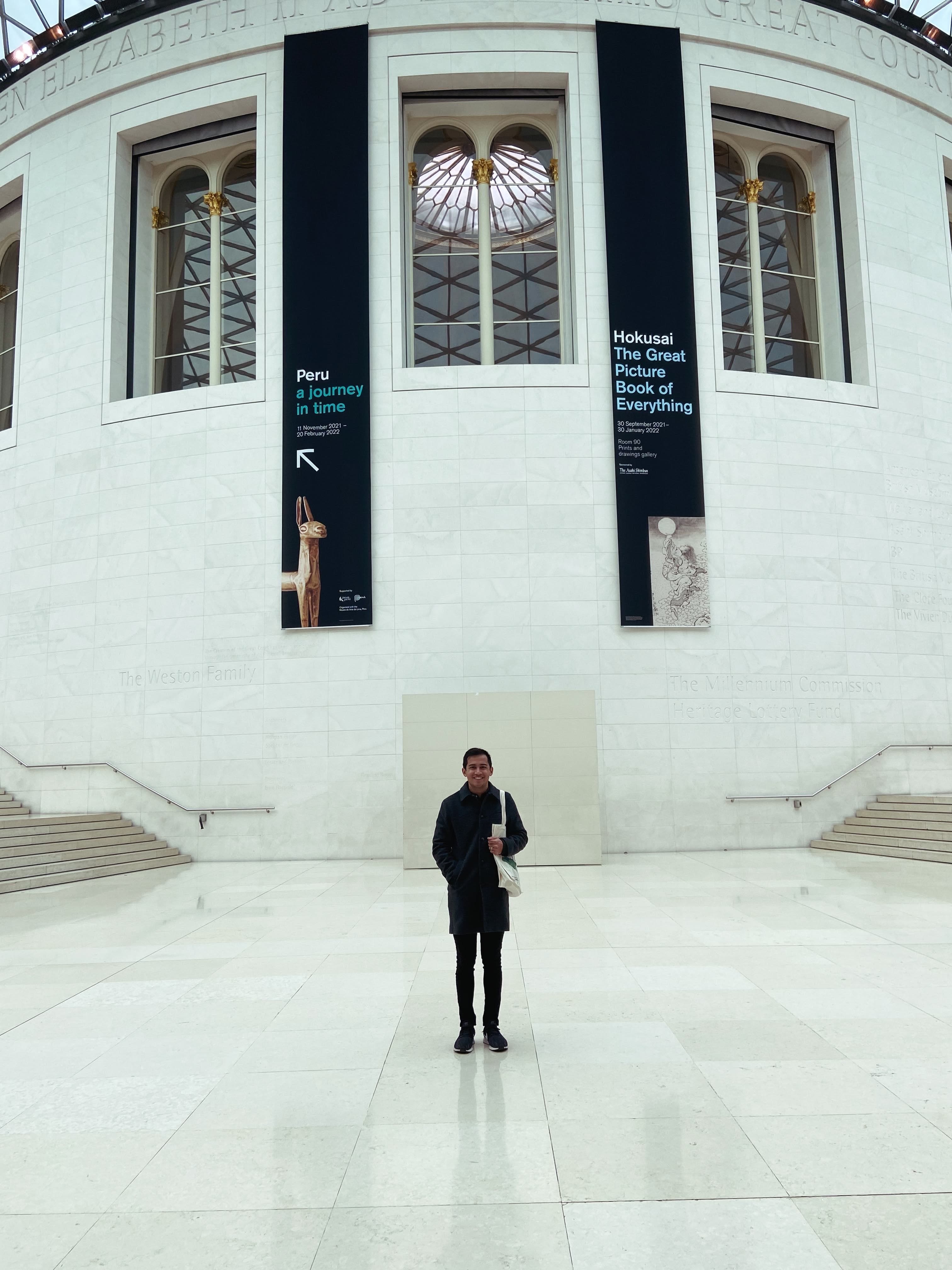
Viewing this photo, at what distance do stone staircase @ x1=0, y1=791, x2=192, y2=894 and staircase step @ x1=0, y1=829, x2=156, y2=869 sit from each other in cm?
1

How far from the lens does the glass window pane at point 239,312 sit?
92.7ft

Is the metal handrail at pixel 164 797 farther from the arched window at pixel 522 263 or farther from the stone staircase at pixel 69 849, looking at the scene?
the arched window at pixel 522 263

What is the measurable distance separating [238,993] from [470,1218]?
4263mm

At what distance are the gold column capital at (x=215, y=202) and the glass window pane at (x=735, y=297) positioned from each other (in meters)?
12.4

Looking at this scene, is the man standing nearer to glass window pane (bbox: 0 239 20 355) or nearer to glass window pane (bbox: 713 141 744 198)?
glass window pane (bbox: 713 141 744 198)

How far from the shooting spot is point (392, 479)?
19703 millimetres

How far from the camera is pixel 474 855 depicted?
20.0 feet

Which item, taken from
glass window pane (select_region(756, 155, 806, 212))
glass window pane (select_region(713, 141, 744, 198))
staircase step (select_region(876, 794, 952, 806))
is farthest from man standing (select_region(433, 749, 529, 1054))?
glass window pane (select_region(756, 155, 806, 212))

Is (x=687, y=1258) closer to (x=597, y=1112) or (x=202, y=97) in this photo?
(x=597, y=1112)

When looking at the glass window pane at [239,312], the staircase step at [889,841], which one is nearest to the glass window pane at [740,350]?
the staircase step at [889,841]

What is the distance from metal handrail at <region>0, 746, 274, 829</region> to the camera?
62.8ft

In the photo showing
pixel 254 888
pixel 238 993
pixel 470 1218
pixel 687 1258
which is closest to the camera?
pixel 687 1258

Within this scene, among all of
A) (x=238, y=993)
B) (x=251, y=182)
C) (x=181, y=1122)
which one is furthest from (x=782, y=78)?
(x=181, y=1122)

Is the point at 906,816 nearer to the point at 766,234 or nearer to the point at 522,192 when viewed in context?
the point at 766,234
